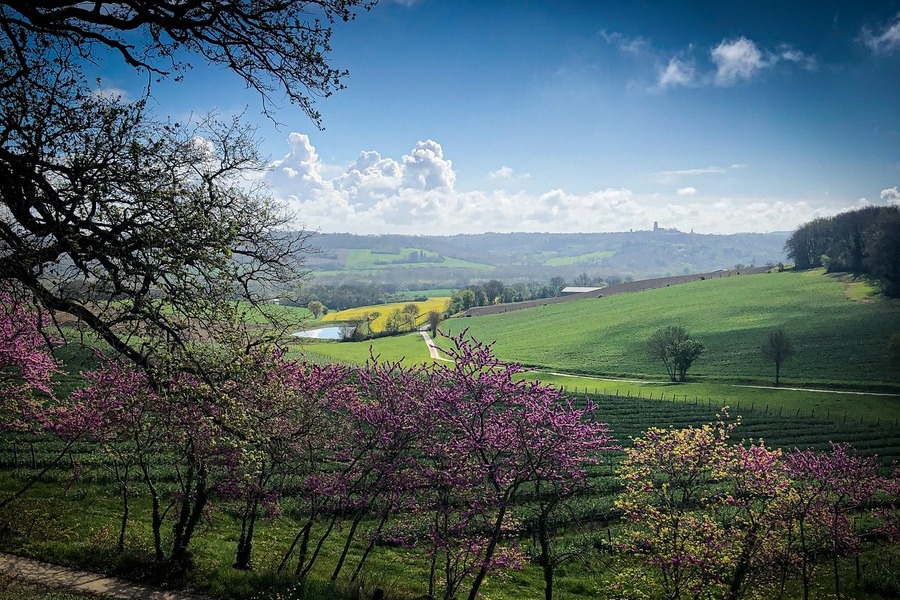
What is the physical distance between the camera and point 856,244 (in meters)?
108

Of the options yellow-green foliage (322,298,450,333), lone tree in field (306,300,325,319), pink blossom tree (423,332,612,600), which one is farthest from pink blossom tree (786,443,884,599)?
lone tree in field (306,300,325,319)

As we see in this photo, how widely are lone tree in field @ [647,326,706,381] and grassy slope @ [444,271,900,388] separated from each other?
7.76 ft

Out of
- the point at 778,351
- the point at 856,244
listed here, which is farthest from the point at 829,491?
the point at 856,244

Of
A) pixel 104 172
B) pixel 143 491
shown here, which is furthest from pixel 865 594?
pixel 143 491

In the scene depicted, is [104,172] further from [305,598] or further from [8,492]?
[8,492]

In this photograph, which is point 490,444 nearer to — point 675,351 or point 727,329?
point 675,351

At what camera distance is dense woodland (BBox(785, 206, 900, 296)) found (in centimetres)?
8919

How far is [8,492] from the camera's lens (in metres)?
19.5

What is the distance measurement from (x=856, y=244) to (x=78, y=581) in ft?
446

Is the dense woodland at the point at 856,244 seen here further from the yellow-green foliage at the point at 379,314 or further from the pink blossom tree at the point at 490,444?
the pink blossom tree at the point at 490,444

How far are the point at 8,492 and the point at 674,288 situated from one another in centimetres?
13916

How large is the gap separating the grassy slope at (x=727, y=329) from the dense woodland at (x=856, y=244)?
4.96m

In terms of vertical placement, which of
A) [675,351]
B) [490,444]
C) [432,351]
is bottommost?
[432,351]

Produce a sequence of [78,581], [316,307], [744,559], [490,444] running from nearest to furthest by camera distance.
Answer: [78,581] < [490,444] < [744,559] < [316,307]
